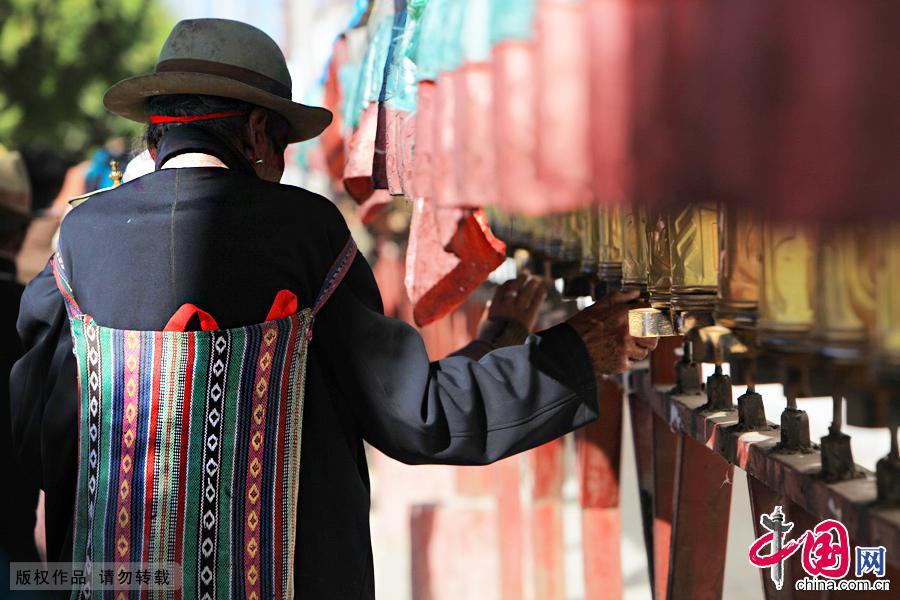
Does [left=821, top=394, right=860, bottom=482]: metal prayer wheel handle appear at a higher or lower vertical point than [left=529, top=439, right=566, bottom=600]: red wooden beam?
higher

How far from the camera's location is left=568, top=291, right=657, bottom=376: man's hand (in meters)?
1.80

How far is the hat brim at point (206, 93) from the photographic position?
183 cm

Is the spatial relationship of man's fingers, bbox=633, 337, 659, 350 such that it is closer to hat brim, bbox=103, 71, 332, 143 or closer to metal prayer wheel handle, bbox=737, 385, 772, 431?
metal prayer wheel handle, bbox=737, 385, 772, 431

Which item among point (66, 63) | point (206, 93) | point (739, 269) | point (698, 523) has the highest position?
point (66, 63)

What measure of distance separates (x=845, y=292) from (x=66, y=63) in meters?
17.0

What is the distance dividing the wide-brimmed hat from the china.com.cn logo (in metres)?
1.01

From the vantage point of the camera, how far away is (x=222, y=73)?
6.28 feet

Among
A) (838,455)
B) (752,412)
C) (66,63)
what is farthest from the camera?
(66,63)

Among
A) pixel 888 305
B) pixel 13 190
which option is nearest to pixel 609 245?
pixel 888 305

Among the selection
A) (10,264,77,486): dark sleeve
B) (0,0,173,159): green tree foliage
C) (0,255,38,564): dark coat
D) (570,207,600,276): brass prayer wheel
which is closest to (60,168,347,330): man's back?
(10,264,77,486): dark sleeve

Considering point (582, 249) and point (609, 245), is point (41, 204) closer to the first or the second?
point (582, 249)

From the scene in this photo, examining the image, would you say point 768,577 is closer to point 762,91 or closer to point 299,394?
point 299,394

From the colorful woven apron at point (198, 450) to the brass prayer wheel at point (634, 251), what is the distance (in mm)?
509

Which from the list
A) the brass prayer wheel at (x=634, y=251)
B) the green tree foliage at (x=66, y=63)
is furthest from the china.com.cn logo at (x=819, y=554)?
the green tree foliage at (x=66, y=63)
